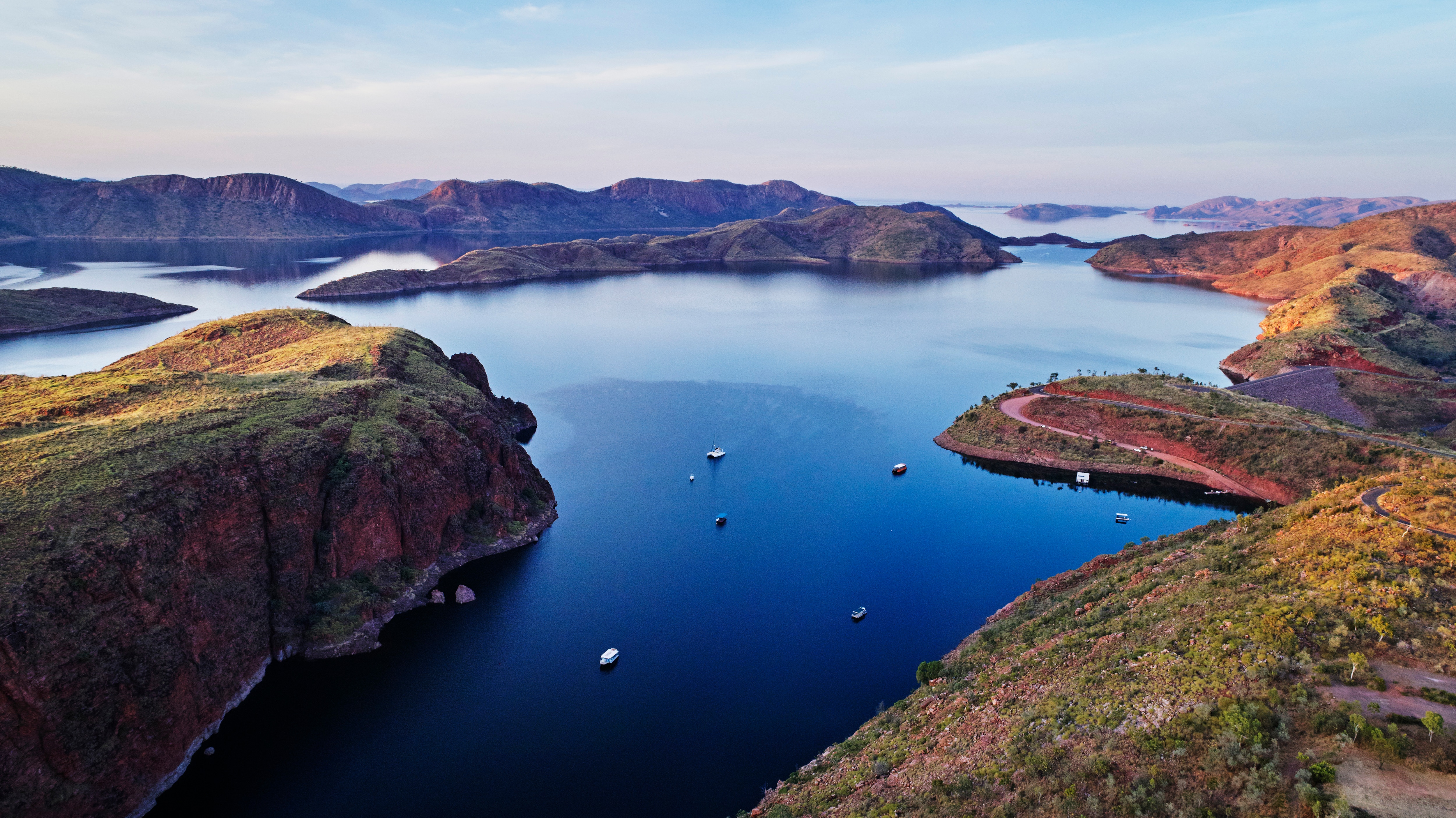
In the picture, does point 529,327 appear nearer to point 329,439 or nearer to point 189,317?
point 189,317

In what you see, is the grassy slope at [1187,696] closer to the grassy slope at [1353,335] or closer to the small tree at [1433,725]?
the small tree at [1433,725]

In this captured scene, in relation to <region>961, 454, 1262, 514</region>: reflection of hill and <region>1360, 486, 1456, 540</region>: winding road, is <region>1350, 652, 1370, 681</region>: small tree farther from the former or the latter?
<region>961, 454, 1262, 514</region>: reflection of hill

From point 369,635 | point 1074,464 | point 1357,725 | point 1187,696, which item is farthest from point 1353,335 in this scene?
point 369,635

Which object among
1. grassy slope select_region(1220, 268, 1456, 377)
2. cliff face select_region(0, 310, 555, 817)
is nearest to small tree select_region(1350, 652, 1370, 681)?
cliff face select_region(0, 310, 555, 817)

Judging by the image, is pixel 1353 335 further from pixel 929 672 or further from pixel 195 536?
pixel 195 536

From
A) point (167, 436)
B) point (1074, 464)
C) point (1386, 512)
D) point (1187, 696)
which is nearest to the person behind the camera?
point (1187, 696)

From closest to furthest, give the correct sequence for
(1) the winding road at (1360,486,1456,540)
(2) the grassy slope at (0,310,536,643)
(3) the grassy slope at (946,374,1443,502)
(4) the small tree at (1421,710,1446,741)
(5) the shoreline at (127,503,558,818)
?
(4) the small tree at (1421,710,1446,741) < (1) the winding road at (1360,486,1456,540) < (5) the shoreline at (127,503,558,818) < (2) the grassy slope at (0,310,536,643) < (3) the grassy slope at (946,374,1443,502)
